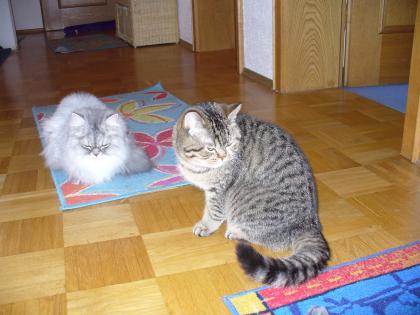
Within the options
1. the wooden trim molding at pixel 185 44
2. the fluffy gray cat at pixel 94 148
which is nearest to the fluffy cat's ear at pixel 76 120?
the fluffy gray cat at pixel 94 148

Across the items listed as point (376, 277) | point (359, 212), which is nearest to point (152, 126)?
point (359, 212)

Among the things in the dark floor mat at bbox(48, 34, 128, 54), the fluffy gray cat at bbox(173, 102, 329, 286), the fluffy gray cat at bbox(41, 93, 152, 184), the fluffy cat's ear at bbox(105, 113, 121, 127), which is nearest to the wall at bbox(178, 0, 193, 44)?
the dark floor mat at bbox(48, 34, 128, 54)

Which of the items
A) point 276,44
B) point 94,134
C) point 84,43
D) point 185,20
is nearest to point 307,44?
point 276,44

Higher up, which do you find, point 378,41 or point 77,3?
point 77,3

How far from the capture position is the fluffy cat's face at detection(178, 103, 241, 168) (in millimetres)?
1539

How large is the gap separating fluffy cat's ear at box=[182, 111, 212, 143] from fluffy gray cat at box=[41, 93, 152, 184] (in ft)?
2.40

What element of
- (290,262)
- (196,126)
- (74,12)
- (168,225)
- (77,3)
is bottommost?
(168,225)

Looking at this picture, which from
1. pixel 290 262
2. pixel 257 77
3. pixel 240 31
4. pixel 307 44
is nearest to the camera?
pixel 290 262

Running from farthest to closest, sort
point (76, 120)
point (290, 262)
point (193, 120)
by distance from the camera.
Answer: point (76, 120) < point (193, 120) < point (290, 262)

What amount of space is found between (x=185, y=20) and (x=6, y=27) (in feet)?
7.64

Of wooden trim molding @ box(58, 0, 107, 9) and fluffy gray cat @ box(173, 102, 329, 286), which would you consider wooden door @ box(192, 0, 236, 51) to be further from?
fluffy gray cat @ box(173, 102, 329, 286)

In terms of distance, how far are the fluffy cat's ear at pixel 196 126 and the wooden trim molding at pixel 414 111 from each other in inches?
48.6

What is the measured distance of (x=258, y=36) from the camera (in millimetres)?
3727

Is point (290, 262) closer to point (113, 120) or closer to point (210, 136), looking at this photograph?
point (210, 136)
